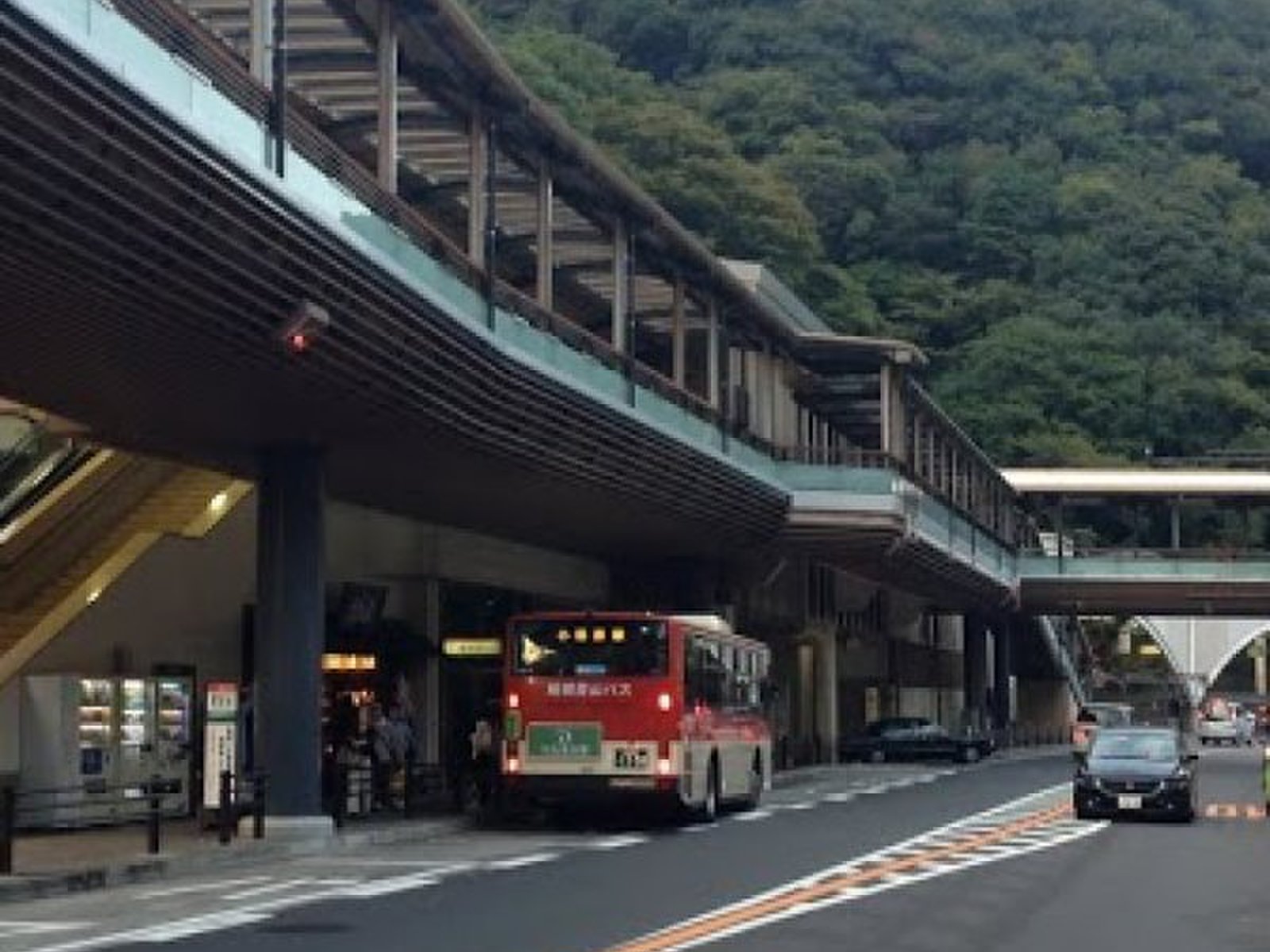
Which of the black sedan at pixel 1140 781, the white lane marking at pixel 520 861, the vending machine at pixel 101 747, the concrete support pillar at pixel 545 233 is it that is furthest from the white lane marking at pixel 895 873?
the concrete support pillar at pixel 545 233

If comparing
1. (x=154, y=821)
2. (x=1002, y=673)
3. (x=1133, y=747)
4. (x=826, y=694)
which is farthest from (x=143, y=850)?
(x=1002, y=673)

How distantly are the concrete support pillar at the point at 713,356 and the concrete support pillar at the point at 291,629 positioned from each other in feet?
48.6

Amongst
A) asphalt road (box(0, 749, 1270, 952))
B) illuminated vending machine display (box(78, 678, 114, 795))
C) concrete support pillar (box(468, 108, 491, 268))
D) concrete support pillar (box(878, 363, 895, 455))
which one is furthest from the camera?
concrete support pillar (box(878, 363, 895, 455))

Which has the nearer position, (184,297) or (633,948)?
(633,948)

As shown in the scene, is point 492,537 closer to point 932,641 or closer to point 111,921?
point 111,921

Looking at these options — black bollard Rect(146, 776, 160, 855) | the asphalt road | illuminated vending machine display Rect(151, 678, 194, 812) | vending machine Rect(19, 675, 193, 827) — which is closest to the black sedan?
the asphalt road

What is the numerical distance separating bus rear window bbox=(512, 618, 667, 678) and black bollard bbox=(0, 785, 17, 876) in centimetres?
1002

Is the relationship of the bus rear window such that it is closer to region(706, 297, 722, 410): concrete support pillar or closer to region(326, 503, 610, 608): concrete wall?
region(326, 503, 610, 608): concrete wall

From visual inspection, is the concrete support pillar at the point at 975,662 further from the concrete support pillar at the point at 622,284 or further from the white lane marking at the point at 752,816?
the concrete support pillar at the point at 622,284

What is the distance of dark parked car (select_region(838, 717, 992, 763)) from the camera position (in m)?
60.0

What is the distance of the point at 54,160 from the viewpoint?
14562 millimetres

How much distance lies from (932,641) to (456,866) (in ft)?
199

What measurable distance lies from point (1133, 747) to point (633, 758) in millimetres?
8602

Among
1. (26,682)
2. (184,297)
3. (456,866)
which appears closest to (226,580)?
(26,682)
